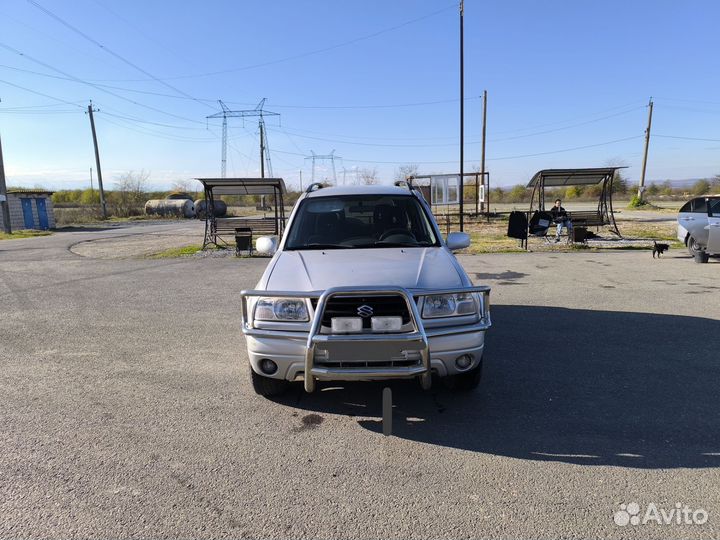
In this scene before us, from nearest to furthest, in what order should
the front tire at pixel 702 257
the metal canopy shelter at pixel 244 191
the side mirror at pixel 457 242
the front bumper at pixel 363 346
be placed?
the front bumper at pixel 363 346, the side mirror at pixel 457 242, the front tire at pixel 702 257, the metal canopy shelter at pixel 244 191

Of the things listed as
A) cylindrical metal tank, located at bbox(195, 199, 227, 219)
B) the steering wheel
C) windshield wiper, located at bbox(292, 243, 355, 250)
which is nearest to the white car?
windshield wiper, located at bbox(292, 243, 355, 250)

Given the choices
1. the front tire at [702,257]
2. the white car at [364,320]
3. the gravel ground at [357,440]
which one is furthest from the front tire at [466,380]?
the front tire at [702,257]

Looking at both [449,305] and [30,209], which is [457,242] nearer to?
[449,305]

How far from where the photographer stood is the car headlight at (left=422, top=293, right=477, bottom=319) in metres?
3.54

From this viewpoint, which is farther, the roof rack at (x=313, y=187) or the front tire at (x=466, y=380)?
the roof rack at (x=313, y=187)

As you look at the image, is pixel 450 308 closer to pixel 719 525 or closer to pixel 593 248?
pixel 719 525

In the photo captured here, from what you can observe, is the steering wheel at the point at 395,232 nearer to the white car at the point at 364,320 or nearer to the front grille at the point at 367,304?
the white car at the point at 364,320

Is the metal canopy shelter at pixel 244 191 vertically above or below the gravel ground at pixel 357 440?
above

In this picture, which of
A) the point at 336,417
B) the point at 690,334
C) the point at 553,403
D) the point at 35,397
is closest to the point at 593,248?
the point at 690,334

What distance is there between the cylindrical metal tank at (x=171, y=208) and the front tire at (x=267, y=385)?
4967 centimetres

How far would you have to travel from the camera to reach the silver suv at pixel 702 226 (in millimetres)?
10844

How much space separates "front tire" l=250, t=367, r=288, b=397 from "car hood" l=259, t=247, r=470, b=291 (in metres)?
0.77

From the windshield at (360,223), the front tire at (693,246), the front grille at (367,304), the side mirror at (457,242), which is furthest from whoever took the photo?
the front tire at (693,246)

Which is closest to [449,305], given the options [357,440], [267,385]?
[357,440]
